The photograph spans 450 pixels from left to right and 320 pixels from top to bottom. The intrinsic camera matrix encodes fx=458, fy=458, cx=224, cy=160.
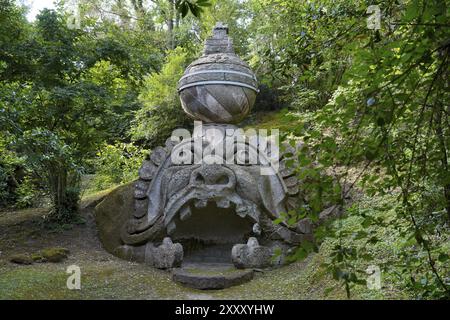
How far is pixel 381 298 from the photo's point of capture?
3.15 m

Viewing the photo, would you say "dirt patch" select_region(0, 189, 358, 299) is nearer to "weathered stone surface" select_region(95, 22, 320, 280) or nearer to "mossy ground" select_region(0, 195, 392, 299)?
"mossy ground" select_region(0, 195, 392, 299)

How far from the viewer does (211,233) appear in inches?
229

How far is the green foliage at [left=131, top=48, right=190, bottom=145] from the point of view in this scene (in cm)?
1302

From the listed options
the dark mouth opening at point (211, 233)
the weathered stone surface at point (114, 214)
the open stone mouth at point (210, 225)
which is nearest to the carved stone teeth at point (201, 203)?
the open stone mouth at point (210, 225)

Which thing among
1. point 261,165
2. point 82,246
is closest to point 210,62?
point 261,165

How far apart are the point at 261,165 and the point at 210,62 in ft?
5.00

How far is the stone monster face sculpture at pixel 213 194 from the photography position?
5297mm

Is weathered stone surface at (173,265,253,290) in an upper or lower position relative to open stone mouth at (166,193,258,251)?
lower

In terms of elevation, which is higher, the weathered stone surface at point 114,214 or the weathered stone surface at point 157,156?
the weathered stone surface at point 157,156

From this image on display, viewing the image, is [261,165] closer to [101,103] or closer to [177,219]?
[177,219]

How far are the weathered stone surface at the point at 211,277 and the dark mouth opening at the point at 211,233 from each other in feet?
2.38

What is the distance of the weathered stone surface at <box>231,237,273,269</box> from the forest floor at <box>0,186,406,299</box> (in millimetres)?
148

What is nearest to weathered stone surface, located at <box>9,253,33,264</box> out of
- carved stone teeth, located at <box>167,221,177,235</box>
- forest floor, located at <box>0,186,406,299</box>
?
forest floor, located at <box>0,186,406,299</box>

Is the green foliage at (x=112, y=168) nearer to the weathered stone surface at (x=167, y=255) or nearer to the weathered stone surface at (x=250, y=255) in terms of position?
the weathered stone surface at (x=167, y=255)
